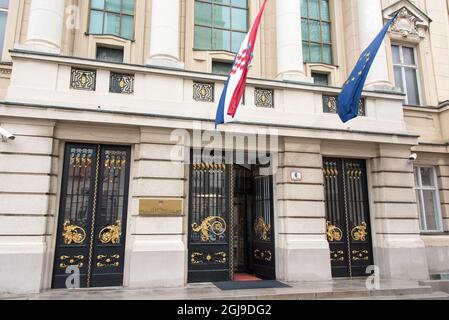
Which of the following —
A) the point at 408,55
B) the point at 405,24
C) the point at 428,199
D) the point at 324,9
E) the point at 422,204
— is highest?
the point at 324,9

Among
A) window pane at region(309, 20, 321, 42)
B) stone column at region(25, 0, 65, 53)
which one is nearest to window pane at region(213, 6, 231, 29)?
window pane at region(309, 20, 321, 42)

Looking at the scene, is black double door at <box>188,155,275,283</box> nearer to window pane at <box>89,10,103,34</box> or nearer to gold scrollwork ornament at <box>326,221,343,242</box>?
gold scrollwork ornament at <box>326,221,343,242</box>

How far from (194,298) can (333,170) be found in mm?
5920

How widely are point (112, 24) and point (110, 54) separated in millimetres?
964

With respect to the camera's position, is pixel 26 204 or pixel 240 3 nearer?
pixel 26 204

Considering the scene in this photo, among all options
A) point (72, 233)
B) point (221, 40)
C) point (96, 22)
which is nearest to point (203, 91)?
point (221, 40)

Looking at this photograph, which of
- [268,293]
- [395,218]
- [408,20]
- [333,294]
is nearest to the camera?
[268,293]

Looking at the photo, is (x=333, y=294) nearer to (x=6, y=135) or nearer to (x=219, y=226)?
(x=219, y=226)

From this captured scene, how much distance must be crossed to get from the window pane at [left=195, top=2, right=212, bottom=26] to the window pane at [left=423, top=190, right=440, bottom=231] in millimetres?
9598

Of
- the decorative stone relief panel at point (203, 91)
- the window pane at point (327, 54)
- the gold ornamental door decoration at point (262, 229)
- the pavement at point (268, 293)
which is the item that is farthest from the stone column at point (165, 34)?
the pavement at point (268, 293)

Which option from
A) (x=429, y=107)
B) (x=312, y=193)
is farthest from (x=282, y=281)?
(x=429, y=107)

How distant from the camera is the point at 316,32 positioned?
520 inches

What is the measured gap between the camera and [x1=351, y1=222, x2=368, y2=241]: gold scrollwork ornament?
444 inches

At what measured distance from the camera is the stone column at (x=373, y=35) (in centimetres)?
1211
